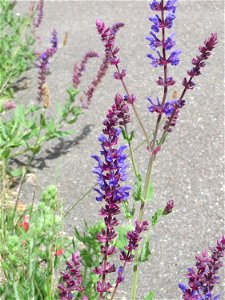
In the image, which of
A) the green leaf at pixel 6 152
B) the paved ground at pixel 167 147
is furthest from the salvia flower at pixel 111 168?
the green leaf at pixel 6 152

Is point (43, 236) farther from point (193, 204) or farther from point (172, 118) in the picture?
point (193, 204)

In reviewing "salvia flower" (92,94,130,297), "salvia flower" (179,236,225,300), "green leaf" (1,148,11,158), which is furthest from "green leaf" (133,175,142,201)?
"green leaf" (1,148,11,158)

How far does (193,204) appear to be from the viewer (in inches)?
149

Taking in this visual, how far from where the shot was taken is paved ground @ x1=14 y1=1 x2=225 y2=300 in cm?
350

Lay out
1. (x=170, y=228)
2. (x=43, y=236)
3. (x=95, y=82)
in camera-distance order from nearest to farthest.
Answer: (x=43, y=236), (x=170, y=228), (x=95, y=82)

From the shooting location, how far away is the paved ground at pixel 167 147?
3496 millimetres

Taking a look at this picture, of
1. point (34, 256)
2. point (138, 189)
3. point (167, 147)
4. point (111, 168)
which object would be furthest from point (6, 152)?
point (111, 168)

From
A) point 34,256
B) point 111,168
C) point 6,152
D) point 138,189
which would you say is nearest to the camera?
point 111,168

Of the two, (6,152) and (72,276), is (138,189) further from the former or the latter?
(6,152)

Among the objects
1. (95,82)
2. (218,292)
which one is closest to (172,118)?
(218,292)

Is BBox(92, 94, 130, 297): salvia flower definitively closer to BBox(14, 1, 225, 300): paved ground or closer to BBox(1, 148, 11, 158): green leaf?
BBox(14, 1, 225, 300): paved ground

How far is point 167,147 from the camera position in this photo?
4.31 m

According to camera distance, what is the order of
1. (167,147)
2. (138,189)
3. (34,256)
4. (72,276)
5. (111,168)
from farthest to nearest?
(167,147)
(34,256)
(138,189)
(72,276)
(111,168)

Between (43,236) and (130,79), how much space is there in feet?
9.31
